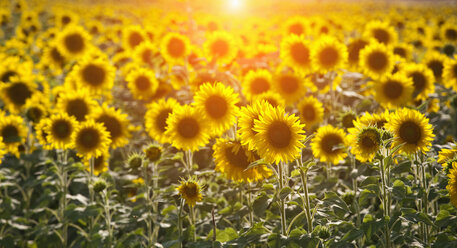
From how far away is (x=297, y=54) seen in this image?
6195mm

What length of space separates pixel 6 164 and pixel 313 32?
6623 millimetres

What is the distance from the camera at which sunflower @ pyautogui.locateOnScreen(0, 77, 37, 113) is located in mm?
5906

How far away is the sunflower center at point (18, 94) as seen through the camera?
19.4ft

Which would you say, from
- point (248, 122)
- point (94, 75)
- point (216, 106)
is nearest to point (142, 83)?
point (94, 75)

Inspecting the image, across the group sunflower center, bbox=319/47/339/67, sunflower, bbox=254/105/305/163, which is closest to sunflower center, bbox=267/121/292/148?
sunflower, bbox=254/105/305/163

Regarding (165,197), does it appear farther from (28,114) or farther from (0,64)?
(0,64)

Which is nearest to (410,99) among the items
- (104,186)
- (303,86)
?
(303,86)

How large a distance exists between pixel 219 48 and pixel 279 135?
14.2 feet

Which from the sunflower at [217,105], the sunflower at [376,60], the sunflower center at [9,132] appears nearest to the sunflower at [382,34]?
the sunflower at [376,60]

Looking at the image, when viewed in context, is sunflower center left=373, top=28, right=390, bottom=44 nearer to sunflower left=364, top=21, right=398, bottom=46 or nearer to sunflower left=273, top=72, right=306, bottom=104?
sunflower left=364, top=21, right=398, bottom=46

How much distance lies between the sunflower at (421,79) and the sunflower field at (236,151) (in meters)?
0.02

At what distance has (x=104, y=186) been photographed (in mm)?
3908

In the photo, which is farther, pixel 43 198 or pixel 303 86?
pixel 303 86

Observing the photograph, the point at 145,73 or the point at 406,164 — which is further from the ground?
the point at 145,73
